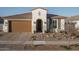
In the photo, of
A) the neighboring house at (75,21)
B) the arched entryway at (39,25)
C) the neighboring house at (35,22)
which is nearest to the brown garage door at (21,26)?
the neighboring house at (35,22)

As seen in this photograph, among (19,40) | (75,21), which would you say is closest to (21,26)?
(19,40)

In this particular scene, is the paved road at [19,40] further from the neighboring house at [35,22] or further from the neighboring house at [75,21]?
the neighboring house at [75,21]

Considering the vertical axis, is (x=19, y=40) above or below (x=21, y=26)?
below

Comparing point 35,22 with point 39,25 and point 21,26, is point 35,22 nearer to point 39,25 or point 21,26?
point 39,25

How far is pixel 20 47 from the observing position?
7148 millimetres

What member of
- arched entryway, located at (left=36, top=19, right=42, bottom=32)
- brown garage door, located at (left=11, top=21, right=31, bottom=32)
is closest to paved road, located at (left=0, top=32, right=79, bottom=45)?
brown garage door, located at (left=11, top=21, right=31, bottom=32)

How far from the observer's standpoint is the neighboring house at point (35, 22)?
716 cm

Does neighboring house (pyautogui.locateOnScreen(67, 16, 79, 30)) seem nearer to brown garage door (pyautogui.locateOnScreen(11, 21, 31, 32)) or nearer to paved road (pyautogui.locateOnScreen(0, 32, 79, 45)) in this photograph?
paved road (pyautogui.locateOnScreen(0, 32, 79, 45))

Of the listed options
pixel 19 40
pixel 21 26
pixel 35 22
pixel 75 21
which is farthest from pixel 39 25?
pixel 75 21

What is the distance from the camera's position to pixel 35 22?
7.17 meters

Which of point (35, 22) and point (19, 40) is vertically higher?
point (35, 22)

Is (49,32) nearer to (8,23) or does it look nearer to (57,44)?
(57,44)

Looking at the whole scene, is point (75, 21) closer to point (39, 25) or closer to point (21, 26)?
point (39, 25)
